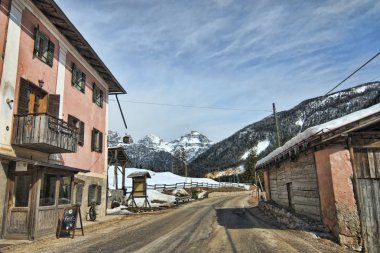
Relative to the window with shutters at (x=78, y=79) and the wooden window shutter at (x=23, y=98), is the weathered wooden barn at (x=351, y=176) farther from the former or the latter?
the window with shutters at (x=78, y=79)

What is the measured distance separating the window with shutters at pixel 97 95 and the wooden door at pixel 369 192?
18.2 meters

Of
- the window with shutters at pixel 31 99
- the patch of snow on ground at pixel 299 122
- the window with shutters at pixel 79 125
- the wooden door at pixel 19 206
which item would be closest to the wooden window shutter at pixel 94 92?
the window with shutters at pixel 79 125

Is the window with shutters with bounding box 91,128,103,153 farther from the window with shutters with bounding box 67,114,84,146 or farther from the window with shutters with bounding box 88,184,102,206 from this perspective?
the window with shutters with bounding box 88,184,102,206

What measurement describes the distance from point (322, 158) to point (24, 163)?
1141cm

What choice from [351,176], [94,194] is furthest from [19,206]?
[351,176]

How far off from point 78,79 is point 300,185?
14.7m

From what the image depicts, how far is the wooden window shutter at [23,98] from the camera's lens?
1455 centimetres

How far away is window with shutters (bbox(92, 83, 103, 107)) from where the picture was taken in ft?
78.5

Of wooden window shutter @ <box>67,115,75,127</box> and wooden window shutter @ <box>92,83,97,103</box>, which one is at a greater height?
wooden window shutter @ <box>92,83,97,103</box>

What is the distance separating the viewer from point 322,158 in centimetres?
1172

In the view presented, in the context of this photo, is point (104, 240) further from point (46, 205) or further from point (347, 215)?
point (347, 215)

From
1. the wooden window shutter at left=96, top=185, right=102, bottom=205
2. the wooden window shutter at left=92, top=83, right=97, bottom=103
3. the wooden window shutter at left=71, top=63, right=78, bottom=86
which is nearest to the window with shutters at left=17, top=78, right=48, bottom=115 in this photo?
the wooden window shutter at left=71, top=63, right=78, bottom=86

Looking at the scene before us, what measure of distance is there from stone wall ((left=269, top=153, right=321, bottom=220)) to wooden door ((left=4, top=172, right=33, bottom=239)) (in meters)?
11.4

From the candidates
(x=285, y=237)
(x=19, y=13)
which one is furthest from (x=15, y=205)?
(x=285, y=237)
